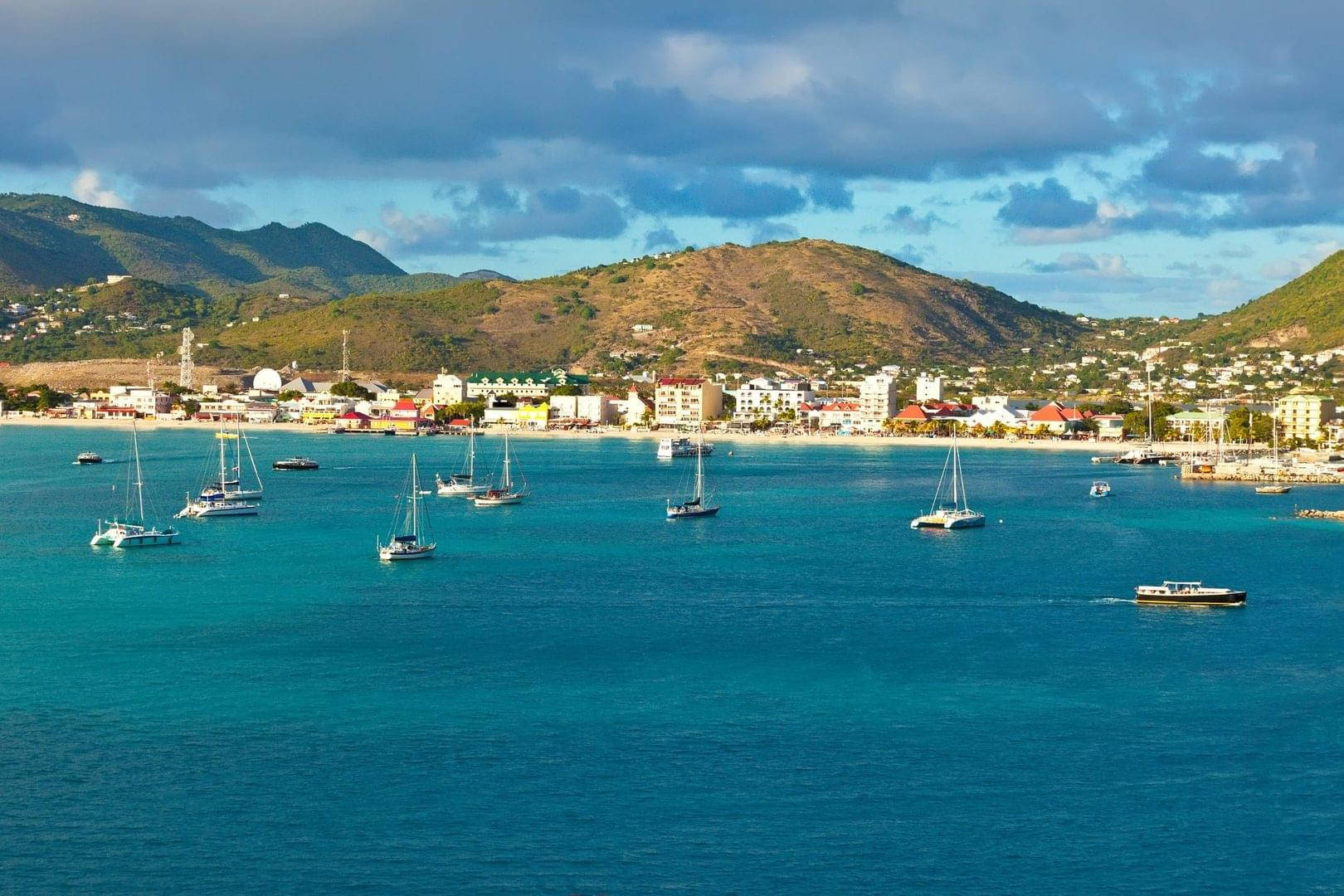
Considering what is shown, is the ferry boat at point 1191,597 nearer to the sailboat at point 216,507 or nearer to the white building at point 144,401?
the sailboat at point 216,507

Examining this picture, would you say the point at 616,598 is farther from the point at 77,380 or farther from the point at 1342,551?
the point at 77,380

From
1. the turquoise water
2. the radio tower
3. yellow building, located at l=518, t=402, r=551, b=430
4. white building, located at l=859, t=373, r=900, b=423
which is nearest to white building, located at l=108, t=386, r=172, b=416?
the radio tower

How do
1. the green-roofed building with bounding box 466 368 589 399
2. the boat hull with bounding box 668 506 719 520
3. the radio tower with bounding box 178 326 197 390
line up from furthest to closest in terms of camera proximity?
the radio tower with bounding box 178 326 197 390 → the green-roofed building with bounding box 466 368 589 399 → the boat hull with bounding box 668 506 719 520

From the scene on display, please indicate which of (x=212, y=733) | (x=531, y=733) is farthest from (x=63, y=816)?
Answer: (x=531, y=733)

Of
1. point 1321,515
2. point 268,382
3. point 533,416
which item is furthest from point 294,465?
point 268,382

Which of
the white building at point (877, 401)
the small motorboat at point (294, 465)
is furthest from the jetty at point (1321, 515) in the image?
the white building at point (877, 401)

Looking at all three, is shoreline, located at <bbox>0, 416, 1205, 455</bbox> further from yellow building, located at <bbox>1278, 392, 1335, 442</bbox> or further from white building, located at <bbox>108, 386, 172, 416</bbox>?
yellow building, located at <bbox>1278, 392, 1335, 442</bbox>

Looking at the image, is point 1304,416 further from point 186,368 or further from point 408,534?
point 186,368

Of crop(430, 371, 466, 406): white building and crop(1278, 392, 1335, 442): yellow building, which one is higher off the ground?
crop(430, 371, 466, 406): white building
